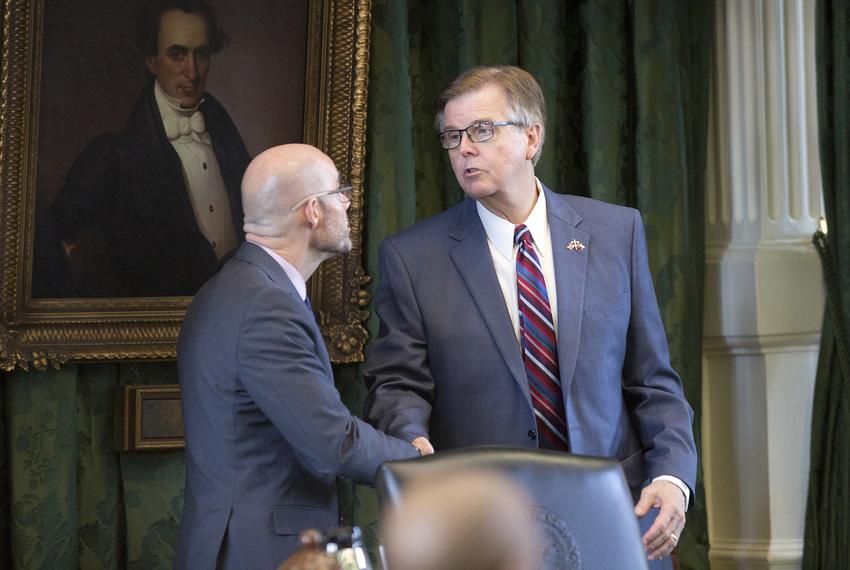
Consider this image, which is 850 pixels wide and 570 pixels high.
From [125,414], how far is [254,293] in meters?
1.52

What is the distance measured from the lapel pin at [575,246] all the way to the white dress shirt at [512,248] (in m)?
0.06

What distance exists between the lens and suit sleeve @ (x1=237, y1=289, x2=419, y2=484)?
290 cm

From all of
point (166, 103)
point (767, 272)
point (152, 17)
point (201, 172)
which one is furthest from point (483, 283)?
point (767, 272)

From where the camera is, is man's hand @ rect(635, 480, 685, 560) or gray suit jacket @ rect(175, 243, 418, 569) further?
man's hand @ rect(635, 480, 685, 560)

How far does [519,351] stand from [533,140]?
0.60 m

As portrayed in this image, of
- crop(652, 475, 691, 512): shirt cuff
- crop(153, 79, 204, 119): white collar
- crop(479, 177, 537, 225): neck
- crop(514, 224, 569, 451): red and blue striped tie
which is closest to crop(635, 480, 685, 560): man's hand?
crop(652, 475, 691, 512): shirt cuff

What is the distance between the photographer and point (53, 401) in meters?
4.28

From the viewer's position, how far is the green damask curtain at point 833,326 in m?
4.68

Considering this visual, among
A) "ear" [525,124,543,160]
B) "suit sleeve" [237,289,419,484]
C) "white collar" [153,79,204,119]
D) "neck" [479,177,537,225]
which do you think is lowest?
"suit sleeve" [237,289,419,484]

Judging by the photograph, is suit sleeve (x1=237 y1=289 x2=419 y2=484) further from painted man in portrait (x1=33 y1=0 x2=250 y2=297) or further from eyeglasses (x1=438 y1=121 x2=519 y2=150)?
painted man in portrait (x1=33 y1=0 x2=250 y2=297)

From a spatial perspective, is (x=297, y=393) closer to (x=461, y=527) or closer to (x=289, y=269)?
(x=289, y=269)

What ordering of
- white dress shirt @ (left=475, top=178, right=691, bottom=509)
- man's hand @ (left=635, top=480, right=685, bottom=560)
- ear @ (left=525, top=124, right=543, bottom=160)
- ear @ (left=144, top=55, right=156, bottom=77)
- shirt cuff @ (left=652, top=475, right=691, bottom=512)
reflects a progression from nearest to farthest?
man's hand @ (left=635, top=480, right=685, bottom=560), shirt cuff @ (left=652, top=475, right=691, bottom=512), white dress shirt @ (left=475, top=178, right=691, bottom=509), ear @ (left=525, top=124, right=543, bottom=160), ear @ (left=144, top=55, right=156, bottom=77)

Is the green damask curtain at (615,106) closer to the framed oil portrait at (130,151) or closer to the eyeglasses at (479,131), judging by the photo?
the framed oil portrait at (130,151)

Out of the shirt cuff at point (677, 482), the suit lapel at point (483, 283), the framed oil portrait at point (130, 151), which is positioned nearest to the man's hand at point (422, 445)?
A: the suit lapel at point (483, 283)
